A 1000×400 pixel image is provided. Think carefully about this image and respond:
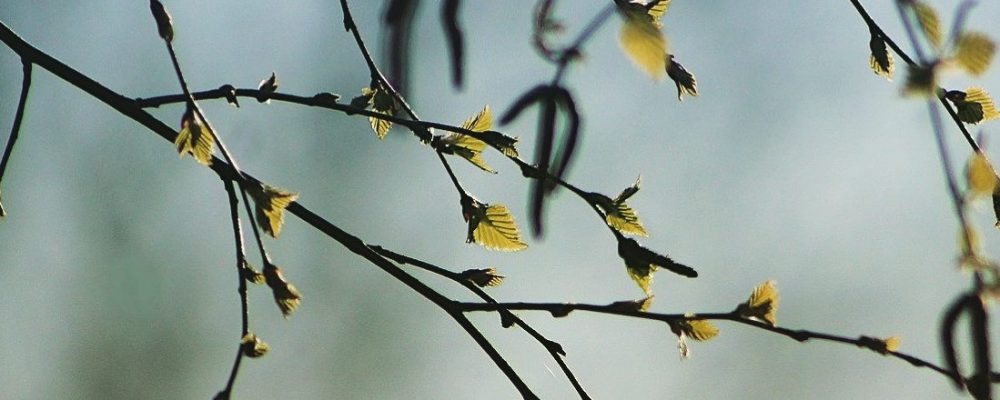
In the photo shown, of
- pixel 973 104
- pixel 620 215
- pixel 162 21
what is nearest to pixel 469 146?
pixel 620 215

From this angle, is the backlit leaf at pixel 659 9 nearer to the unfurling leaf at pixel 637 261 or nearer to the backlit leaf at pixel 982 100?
the unfurling leaf at pixel 637 261

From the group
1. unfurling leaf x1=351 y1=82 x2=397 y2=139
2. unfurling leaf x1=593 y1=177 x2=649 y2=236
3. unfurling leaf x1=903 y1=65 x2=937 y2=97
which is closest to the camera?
unfurling leaf x1=903 y1=65 x2=937 y2=97

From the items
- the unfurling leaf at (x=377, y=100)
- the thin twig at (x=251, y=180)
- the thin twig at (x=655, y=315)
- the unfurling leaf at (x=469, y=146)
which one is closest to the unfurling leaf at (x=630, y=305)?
the thin twig at (x=655, y=315)

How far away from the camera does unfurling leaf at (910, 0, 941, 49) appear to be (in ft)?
2.30

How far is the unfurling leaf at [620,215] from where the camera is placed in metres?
1.32

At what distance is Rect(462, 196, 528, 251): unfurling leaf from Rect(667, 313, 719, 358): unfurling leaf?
0.87 ft

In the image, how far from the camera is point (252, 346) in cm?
115

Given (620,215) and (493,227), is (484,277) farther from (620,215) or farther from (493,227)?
(620,215)

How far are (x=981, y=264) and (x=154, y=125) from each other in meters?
0.98

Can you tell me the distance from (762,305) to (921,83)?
23.4 inches

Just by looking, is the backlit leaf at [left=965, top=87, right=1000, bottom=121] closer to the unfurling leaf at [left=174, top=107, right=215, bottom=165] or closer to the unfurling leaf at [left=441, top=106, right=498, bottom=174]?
the unfurling leaf at [left=441, top=106, right=498, bottom=174]

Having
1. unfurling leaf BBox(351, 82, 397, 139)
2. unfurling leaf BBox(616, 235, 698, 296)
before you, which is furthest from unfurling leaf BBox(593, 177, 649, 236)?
unfurling leaf BBox(351, 82, 397, 139)

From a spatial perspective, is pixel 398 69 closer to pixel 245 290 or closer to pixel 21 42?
pixel 245 290

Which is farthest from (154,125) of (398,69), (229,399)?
(398,69)
